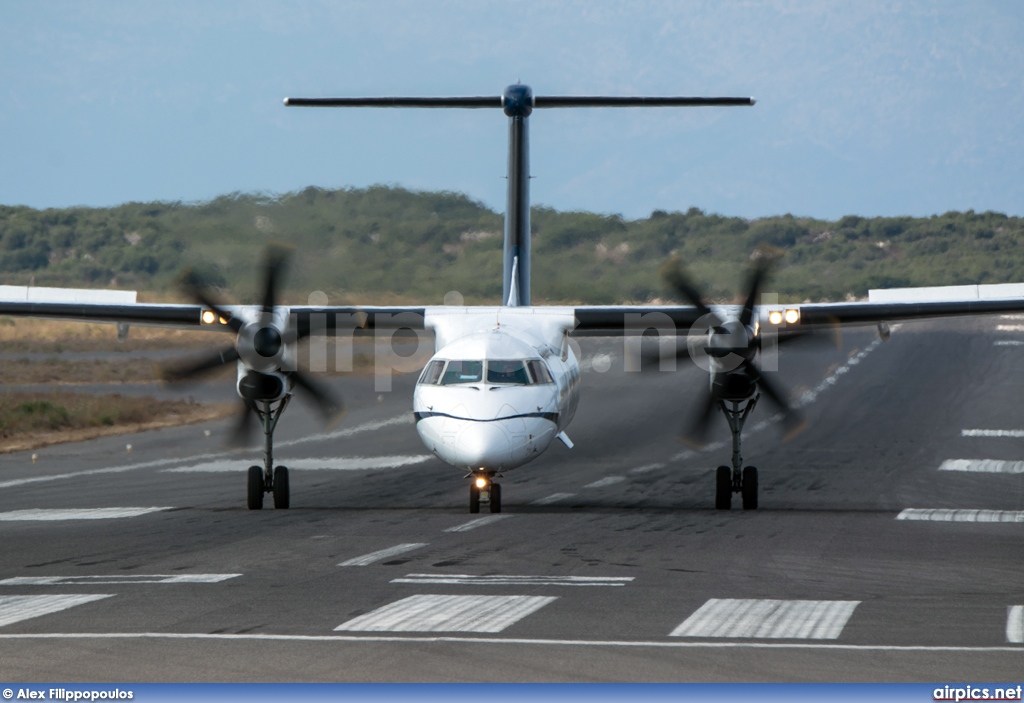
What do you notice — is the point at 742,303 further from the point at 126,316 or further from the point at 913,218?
the point at 913,218

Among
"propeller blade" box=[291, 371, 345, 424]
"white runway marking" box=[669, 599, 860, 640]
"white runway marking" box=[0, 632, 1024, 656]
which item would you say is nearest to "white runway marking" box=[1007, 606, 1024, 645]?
"white runway marking" box=[0, 632, 1024, 656]

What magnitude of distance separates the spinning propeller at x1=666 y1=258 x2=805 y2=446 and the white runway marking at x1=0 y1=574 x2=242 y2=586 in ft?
32.0

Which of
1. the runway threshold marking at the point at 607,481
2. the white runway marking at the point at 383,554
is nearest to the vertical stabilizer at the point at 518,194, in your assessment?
the runway threshold marking at the point at 607,481

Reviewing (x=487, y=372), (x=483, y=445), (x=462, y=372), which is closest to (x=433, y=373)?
(x=462, y=372)

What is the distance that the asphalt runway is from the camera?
1030 cm

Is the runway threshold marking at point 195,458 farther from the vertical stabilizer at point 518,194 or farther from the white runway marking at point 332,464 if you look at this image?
the vertical stabilizer at point 518,194

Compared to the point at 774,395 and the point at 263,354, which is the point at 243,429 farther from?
the point at 774,395

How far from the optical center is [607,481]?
26.3 meters

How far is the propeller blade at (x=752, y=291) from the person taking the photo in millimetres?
22062

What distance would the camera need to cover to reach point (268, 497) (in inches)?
956

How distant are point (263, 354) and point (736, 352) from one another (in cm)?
763

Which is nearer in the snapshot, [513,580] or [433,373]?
[513,580]

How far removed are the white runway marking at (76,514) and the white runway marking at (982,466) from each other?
15899mm

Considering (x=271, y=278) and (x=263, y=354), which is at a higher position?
(x=271, y=278)
